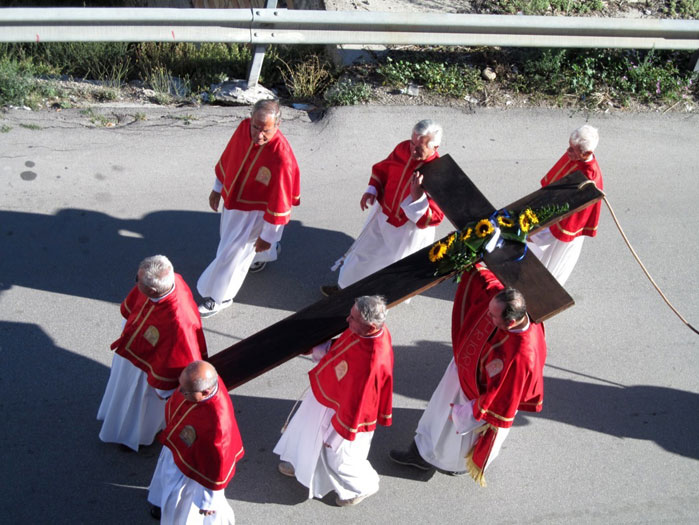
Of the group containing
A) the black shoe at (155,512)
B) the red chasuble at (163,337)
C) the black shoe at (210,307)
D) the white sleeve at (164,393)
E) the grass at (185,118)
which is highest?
the red chasuble at (163,337)

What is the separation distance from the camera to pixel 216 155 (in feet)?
26.2

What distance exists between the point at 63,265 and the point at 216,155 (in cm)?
197

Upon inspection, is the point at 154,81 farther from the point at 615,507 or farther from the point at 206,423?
the point at 615,507

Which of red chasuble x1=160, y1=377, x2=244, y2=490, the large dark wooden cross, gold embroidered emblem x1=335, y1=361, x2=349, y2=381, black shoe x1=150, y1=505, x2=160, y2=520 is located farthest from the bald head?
black shoe x1=150, y1=505, x2=160, y2=520

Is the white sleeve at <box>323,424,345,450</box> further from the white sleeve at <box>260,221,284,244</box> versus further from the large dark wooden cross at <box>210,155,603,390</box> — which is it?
the white sleeve at <box>260,221,284,244</box>

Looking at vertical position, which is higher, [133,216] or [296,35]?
[296,35]

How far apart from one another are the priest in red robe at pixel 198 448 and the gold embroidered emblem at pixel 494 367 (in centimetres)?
164

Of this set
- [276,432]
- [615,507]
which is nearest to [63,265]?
[276,432]

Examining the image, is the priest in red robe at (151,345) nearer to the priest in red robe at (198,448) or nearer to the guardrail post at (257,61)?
the priest in red robe at (198,448)

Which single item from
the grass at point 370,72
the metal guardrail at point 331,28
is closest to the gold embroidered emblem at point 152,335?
the grass at point 370,72

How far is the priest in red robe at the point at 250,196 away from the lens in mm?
6168

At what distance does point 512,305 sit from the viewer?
473 cm

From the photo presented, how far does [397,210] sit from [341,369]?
6.28ft

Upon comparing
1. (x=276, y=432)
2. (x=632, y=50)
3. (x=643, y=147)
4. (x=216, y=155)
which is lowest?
(x=276, y=432)
